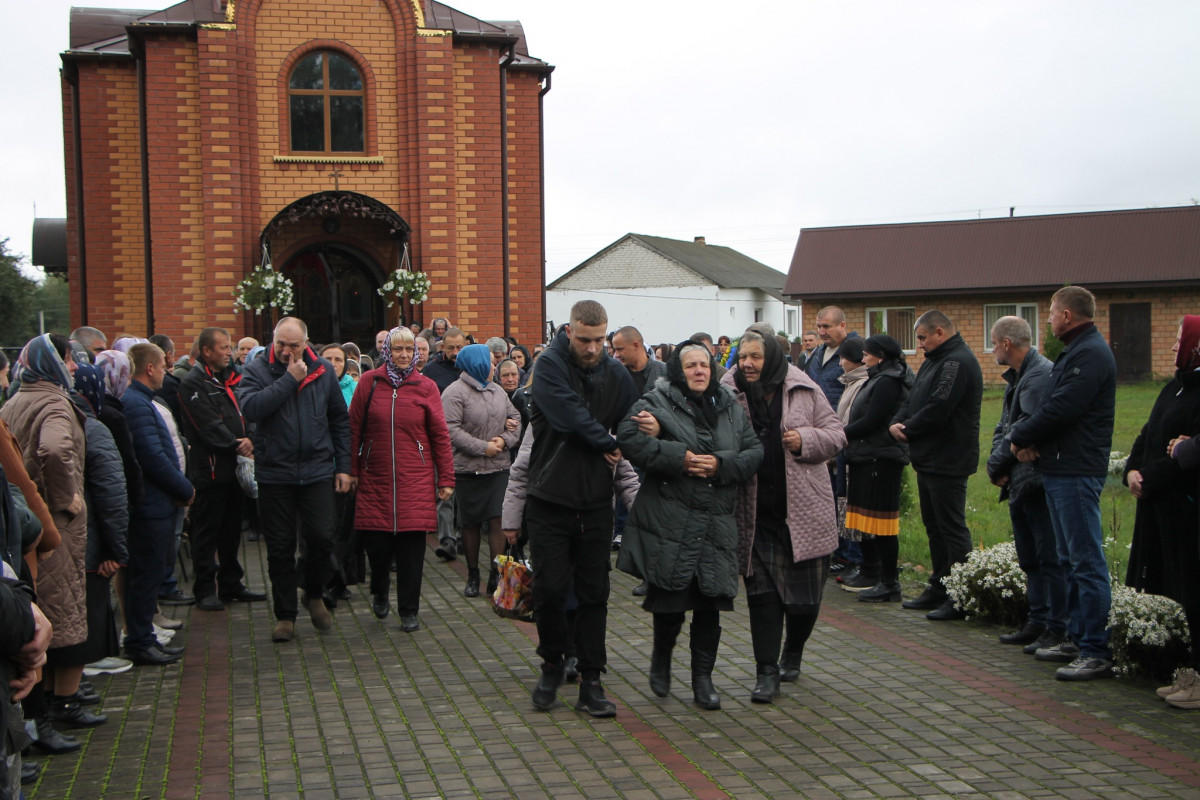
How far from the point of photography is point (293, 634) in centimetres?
747

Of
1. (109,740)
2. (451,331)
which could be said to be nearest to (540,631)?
(109,740)


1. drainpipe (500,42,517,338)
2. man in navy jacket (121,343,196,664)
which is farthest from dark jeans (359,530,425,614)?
drainpipe (500,42,517,338)

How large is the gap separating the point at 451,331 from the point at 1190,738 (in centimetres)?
671

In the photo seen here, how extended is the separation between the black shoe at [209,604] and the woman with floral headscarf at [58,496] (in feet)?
8.92

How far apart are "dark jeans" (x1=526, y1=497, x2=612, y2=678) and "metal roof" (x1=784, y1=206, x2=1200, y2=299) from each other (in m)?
31.0

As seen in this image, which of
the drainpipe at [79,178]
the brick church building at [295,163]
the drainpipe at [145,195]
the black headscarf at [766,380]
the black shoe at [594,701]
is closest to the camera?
the black shoe at [594,701]

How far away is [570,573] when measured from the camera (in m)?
5.92

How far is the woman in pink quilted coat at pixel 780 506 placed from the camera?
595 cm

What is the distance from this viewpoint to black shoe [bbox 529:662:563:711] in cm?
588

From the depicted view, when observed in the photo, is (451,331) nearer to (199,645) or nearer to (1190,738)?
(199,645)

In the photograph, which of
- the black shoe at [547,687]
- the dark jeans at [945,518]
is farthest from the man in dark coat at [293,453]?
the dark jeans at [945,518]

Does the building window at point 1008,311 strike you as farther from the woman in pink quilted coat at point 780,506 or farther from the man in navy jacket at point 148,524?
the man in navy jacket at point 148,524

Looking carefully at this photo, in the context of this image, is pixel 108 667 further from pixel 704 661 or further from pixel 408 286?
pixel 408 286

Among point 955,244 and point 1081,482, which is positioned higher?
point 955,244
